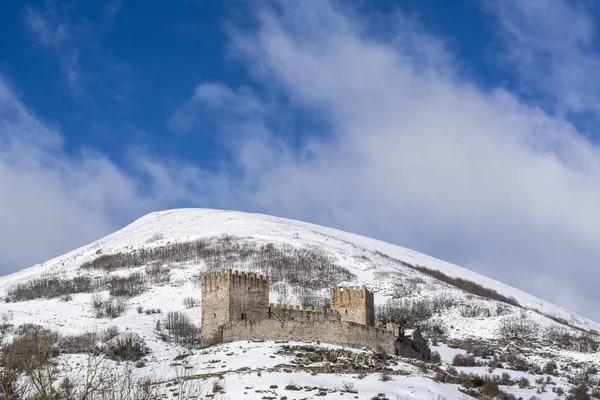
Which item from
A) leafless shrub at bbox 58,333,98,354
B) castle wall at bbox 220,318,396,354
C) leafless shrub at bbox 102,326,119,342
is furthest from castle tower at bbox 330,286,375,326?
leafless shrub at bbox 102,326,119,342

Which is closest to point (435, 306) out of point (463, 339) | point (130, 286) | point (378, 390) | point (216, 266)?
point (463, 339)

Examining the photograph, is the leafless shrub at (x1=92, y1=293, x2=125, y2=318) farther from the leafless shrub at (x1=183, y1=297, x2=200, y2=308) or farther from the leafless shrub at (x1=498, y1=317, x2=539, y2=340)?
the leafless shrub at (x1=498, y1=317, x2=539, y2=340)

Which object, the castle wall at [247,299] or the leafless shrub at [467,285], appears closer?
the castle wall at [247,299]

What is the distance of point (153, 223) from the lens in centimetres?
19462

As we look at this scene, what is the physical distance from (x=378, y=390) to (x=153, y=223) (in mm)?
156831

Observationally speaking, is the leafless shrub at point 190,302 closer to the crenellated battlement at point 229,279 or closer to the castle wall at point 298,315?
the crenellated battlement at point 229,279

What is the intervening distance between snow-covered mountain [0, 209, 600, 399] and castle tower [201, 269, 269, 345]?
2.72 metres

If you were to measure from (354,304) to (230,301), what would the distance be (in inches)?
402

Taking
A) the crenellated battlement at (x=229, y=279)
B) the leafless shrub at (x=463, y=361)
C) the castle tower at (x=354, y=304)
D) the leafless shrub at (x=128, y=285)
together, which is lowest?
the leafless shrub at (x=463, y=361)

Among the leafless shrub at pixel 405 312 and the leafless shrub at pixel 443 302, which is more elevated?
the leafless shrub at pixel 443 302

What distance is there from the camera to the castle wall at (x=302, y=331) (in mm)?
57062

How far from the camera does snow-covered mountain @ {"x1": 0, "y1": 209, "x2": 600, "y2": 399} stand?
49.9m

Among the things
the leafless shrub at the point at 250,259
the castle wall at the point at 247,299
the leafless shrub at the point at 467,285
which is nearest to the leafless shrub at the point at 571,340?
the leafless shrub at the point at 250,259

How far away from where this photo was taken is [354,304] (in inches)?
2525
